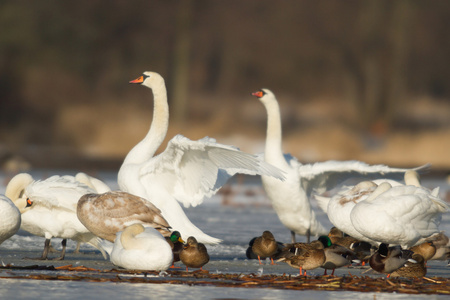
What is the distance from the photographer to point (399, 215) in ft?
26.9

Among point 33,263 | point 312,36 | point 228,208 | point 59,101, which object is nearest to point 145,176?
point 33,263

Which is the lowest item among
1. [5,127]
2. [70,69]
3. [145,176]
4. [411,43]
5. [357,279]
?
[357,279]

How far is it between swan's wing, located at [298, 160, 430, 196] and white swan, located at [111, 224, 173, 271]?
3621 mm

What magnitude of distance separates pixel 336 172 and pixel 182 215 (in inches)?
100

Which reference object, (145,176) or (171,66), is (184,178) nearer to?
(145,176)

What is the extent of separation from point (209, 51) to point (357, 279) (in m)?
25.3

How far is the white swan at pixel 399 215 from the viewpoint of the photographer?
8055mm

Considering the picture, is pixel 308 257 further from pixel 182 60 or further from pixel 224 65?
pixel 224 65

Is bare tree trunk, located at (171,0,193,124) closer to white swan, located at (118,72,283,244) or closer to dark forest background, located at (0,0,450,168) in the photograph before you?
dark forest background, located at (0,0,450,168)

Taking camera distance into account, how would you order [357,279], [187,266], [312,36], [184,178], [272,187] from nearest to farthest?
1. [357,279]
2. [187,266]
3. [184,178]
4. [272,187]
5. [312,36]

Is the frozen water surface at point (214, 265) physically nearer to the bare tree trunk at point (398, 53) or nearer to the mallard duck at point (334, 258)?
the mallard duck at point (334, 258)

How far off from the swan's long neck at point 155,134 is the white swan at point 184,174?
81 mm

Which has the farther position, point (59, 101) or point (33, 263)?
point (59, 101)

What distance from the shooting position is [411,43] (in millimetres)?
32281
